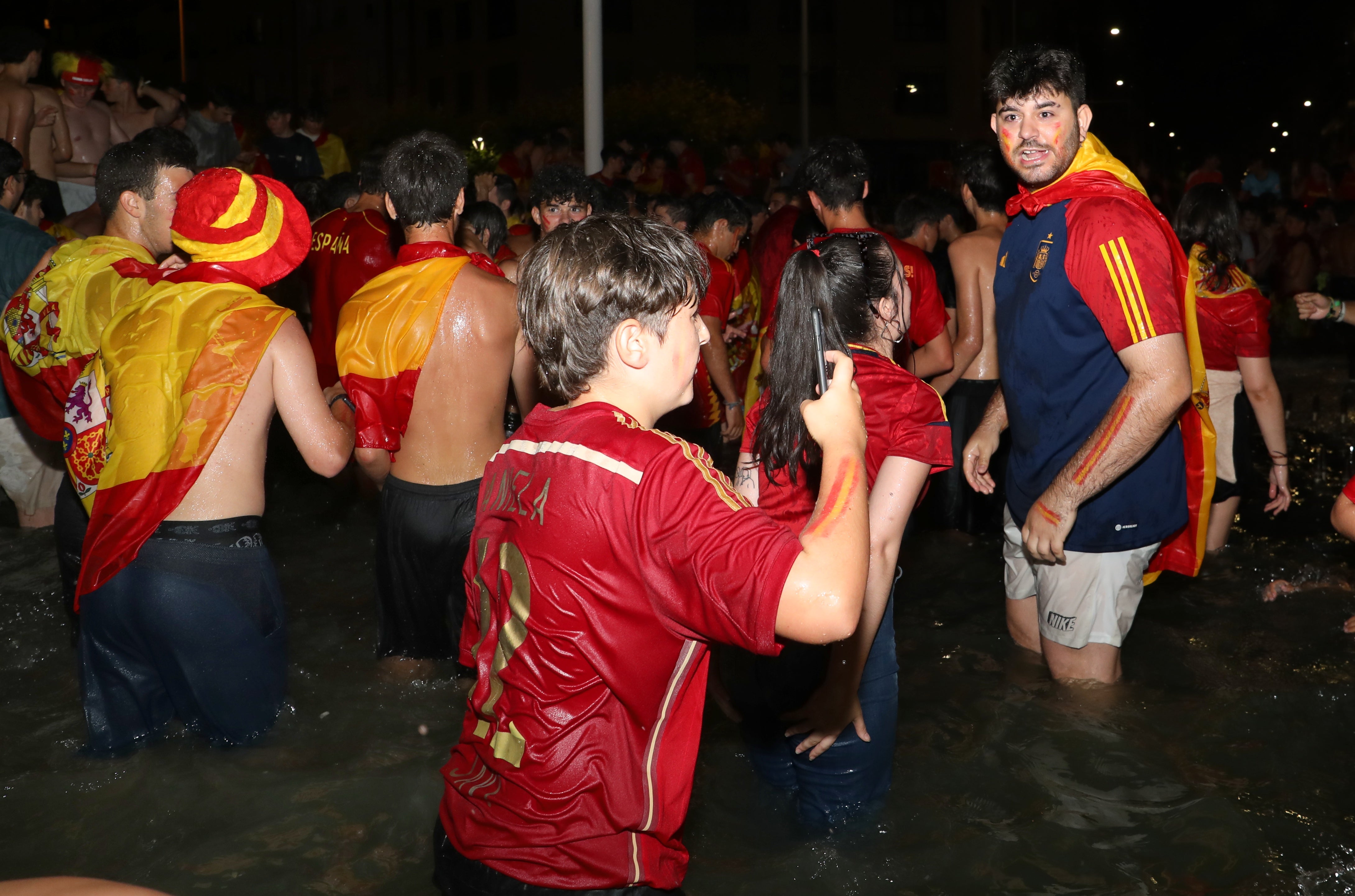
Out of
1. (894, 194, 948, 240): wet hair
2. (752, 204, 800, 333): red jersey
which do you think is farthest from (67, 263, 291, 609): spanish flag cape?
(752, 204, 800, 333): red jersey

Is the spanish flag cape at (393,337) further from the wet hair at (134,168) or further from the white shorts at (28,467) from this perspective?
the white shorts at (28,467)

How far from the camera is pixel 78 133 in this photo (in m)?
8.29

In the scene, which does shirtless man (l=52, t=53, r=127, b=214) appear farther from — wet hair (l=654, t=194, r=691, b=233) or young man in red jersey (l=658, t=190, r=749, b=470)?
young man in red jersey (l=658, t=190, r=749, b=470)

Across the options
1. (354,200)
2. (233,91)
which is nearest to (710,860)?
(354,200)

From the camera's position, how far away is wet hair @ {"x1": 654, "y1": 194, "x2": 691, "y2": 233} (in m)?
7.16

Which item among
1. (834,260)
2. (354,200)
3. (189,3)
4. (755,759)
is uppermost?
(189,3)

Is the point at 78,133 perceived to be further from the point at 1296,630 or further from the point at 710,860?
the point at 1296,630

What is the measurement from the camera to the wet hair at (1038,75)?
326 centimetres

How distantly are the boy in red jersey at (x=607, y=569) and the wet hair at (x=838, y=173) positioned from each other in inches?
122

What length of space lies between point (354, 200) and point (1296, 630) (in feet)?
18.4

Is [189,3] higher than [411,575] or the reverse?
higher

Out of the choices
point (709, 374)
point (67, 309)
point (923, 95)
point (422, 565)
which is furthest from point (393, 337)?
point (923, 95)

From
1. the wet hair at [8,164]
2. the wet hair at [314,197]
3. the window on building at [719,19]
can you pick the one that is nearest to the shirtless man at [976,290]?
the wet hair at [314,197]

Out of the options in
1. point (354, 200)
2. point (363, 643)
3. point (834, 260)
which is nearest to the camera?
point (834, 260)
